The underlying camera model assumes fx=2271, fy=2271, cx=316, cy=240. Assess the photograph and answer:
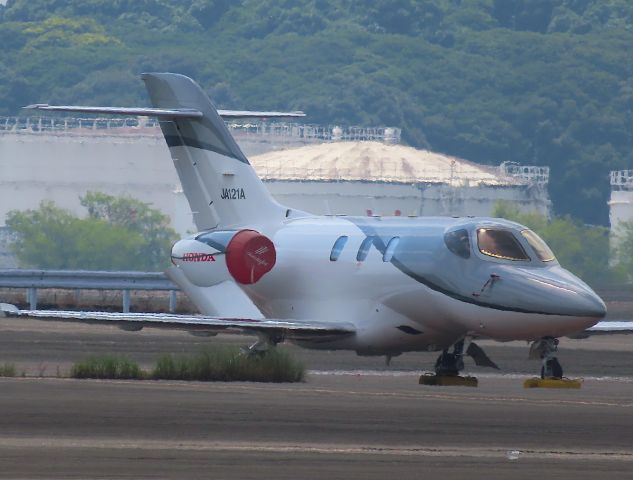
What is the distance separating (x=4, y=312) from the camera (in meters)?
30.1

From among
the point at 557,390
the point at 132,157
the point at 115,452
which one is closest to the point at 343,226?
the point at 557,390

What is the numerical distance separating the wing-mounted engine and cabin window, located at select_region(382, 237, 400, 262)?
2.78m

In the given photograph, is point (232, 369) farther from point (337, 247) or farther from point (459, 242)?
point (459, 242)

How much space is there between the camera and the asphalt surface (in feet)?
66.4

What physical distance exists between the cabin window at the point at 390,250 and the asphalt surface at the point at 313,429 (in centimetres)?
181

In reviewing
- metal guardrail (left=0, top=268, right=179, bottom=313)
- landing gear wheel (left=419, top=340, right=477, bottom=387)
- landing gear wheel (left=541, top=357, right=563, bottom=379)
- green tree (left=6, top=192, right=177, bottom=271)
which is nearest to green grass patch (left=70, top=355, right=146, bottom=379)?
landing gear wheel (left=419, top=340, right=477, bottom=387)

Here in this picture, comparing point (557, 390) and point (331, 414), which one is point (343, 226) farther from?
point (331, 414)

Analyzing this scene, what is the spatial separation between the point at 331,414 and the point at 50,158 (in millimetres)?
164300

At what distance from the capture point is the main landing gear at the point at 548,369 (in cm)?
3142

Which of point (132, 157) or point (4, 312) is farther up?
point (132, 157)

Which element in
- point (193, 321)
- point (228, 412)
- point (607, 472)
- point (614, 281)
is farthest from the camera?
point (614, 281)

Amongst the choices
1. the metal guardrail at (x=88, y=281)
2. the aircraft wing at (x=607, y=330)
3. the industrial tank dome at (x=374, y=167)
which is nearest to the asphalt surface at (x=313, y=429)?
the aircraft wing at (x=607, y=330)

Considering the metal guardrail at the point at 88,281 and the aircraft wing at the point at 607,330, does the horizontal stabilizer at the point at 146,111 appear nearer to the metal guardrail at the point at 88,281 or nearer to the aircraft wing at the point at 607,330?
the aircraft wing at the point at 607,330

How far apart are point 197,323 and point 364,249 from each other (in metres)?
3.46
